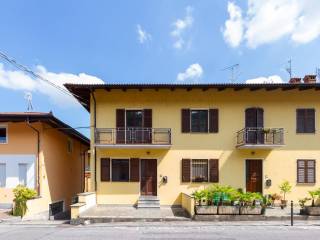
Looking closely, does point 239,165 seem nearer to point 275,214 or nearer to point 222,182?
point 222,182

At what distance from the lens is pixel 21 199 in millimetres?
15953

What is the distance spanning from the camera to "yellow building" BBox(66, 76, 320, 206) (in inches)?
749

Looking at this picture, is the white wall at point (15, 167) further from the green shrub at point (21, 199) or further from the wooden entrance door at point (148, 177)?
the wooden entrance door at point (148, 177)

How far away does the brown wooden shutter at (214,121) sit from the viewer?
1939cm

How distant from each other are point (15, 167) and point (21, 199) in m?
2.76

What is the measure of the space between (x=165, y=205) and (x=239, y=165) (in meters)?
4.88

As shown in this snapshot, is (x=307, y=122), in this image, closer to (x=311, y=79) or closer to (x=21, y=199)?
(x=311, y=79)

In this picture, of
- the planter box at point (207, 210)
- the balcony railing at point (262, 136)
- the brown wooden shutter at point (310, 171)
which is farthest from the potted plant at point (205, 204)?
the brown wooden shutter at point (310, 171)

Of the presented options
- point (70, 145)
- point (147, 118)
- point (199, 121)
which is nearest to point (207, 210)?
point (199, 121)

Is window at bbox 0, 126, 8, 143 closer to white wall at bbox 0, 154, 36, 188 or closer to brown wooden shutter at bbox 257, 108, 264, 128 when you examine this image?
white wall at bbox 0, 154, 36, 188

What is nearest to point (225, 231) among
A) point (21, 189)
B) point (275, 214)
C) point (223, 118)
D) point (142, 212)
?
point (275, 214)

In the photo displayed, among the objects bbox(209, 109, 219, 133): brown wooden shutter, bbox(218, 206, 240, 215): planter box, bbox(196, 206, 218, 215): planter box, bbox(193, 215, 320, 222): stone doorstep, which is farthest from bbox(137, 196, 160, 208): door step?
bbox(209, 109, 219, 133): brown wooden shutter

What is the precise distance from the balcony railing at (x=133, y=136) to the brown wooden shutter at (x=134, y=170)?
1.23 meters

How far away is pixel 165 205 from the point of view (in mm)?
18922
